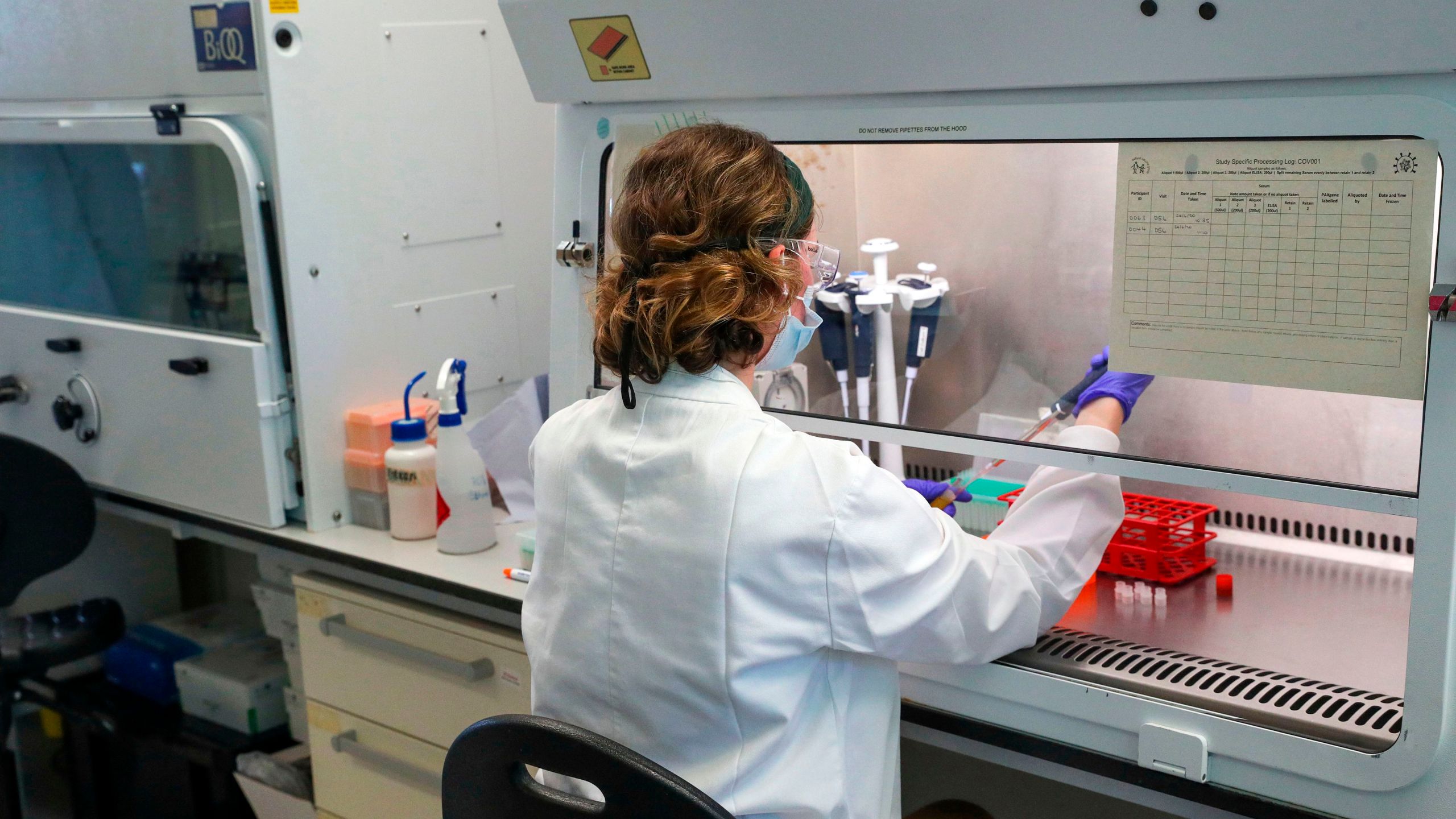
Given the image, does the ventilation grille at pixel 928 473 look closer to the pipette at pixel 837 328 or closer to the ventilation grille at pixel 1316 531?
the pipette at pixel 837 328

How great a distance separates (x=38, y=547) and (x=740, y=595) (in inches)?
67.0

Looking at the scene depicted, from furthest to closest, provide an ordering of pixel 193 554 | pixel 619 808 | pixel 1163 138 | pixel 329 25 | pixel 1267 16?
pixel 193 554 → pixel 329 25 → pixel 1163 138 → pixel 1267 16 → pixel 619 808

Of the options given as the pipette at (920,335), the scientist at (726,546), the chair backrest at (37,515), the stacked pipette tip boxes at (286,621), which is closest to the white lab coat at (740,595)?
the scientist at (726,546)

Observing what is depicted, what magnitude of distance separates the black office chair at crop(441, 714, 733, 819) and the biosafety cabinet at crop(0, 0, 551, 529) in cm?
114

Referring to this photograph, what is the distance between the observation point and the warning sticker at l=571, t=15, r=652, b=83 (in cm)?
145

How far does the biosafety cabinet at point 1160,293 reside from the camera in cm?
105

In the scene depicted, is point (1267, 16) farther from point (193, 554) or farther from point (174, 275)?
point (193, 554)

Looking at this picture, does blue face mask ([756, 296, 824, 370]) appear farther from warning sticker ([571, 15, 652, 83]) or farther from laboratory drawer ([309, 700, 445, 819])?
laboratory drawer ([309, 700, 445, 819])

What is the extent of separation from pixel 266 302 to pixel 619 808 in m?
1.35

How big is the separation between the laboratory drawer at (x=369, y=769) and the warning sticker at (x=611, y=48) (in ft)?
3.48

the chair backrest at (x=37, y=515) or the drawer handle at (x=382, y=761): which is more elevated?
the chair backrest at (x=37, y=515)

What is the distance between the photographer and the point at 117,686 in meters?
2.64

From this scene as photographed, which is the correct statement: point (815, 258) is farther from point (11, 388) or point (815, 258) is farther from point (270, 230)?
point (11, 388)

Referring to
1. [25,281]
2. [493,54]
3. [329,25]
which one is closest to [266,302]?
[329,25]
